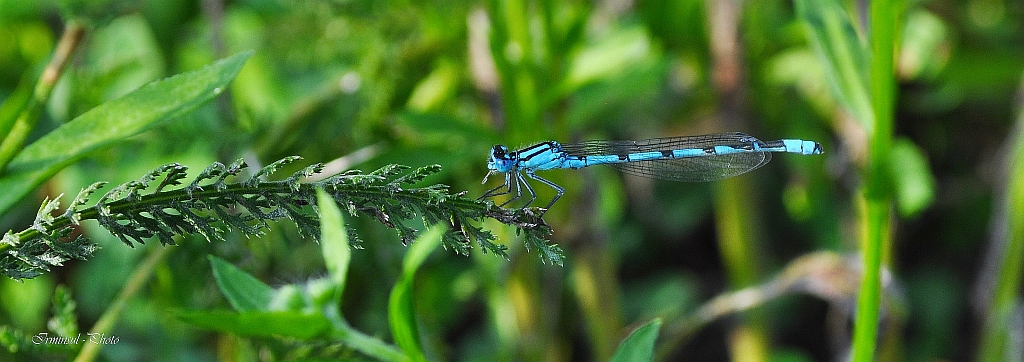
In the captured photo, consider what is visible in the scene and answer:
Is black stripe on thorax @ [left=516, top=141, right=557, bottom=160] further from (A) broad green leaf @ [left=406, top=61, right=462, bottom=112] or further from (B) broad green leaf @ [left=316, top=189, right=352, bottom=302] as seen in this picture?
(B) broad green leaf @ [left=316, top=189, right=352, bottom=302]

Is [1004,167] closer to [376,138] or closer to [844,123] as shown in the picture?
[844,123]

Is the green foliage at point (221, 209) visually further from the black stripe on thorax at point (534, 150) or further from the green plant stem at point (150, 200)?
the black stripe on thorax at point (534, 150)

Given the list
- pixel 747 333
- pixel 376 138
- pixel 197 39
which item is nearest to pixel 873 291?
pixel 747 333

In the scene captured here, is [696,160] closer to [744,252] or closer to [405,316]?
[744,252]

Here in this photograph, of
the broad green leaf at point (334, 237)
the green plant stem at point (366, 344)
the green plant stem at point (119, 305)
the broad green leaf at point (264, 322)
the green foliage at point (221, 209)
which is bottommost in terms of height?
the green plant stem at point (366, 344)

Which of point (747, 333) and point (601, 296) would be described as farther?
point (747, 333)

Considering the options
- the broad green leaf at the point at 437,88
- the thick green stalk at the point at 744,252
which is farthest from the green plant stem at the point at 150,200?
the thick green stalk at the point at 744,252
